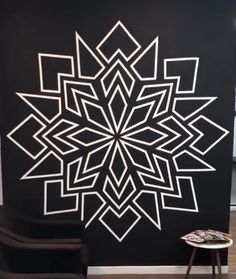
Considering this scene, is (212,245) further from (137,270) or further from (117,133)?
(117,133)

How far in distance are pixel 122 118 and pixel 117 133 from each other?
0.14 metres

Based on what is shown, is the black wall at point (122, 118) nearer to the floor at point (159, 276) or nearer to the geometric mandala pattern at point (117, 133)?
the geometric mandala pattern at point (117, 133)

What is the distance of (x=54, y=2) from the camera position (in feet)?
10.8

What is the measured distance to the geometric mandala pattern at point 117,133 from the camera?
3387 mm

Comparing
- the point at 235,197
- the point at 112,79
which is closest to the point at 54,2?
the point at 112,79

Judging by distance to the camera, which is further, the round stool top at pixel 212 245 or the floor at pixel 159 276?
the floor at pixel 159 276

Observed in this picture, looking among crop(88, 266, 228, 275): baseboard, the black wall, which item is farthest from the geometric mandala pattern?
crop(88, 266, 228, 275): baseboard

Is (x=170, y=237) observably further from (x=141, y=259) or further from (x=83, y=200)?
(x=83, y=200)

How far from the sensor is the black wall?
3336mm

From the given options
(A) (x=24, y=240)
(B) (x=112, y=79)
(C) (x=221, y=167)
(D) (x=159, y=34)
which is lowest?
(A) (x=24, y=240)

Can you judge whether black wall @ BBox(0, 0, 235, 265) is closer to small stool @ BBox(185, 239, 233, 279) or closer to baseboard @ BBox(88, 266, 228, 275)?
baseboard @ BBox(88, 266, 228, 275)

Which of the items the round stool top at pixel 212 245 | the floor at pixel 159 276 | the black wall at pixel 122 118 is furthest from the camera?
the floor at pixel 159 276

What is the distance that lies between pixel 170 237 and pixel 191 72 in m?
1.45

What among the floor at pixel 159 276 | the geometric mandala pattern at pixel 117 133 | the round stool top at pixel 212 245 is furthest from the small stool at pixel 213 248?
the geometric mandala pattern at pixel 117 133
